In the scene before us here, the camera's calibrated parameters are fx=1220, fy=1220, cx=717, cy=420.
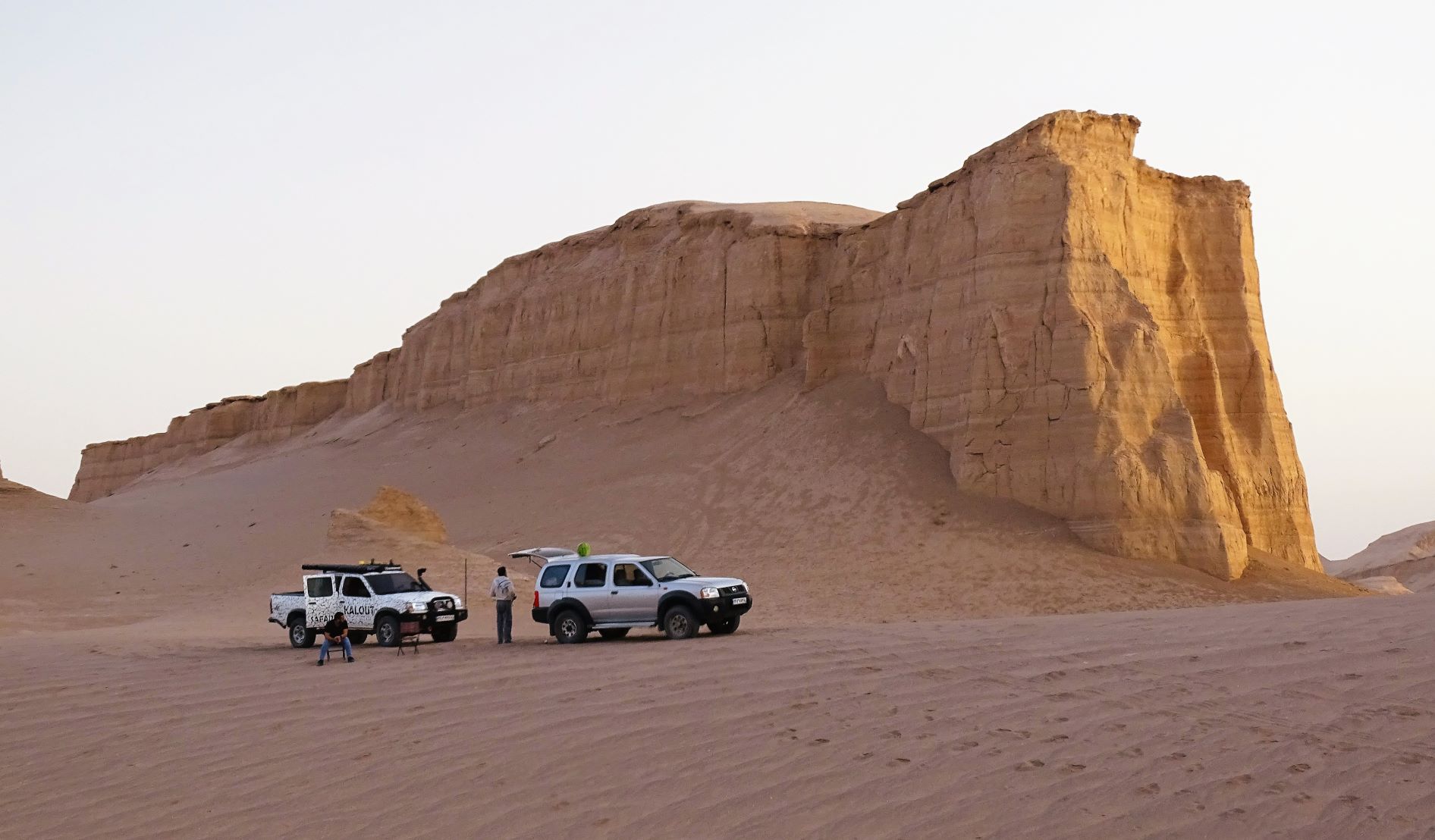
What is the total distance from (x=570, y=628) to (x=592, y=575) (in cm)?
89

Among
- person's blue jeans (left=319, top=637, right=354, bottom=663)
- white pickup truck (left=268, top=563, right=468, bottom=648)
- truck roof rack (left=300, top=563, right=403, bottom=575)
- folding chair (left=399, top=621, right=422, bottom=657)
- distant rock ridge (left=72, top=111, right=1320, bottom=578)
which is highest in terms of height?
distant rock ridge (left=72, top=111, right=1320, bottom=578)

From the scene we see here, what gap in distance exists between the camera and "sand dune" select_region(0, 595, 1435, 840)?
7.93 meters

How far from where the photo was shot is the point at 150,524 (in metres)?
45.3

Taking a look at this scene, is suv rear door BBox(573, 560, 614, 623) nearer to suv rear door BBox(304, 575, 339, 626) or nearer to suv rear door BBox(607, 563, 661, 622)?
suv rear door BBox(607, 563, 661, 622)

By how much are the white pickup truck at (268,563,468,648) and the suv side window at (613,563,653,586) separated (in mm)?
2960

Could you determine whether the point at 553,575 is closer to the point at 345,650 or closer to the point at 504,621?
the point at 504,621

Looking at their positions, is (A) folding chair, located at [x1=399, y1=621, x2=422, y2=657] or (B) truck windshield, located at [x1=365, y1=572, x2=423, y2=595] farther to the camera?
(B) truck windshield, located at [x1=365, y1=572, x2=423, y2=595]

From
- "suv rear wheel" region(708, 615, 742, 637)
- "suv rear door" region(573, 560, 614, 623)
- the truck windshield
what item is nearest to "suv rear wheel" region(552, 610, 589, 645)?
"suv rear door" region(573, 560, 614, 623)

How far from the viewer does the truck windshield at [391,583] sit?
19141mm

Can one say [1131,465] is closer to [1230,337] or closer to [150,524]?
[1230,337]

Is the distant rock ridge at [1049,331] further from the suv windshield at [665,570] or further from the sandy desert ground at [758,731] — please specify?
the suv windshield at [665,570]

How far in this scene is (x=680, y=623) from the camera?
671 inches

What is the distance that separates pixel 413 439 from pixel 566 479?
53.4ft

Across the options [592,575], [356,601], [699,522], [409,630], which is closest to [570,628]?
[592,575]
